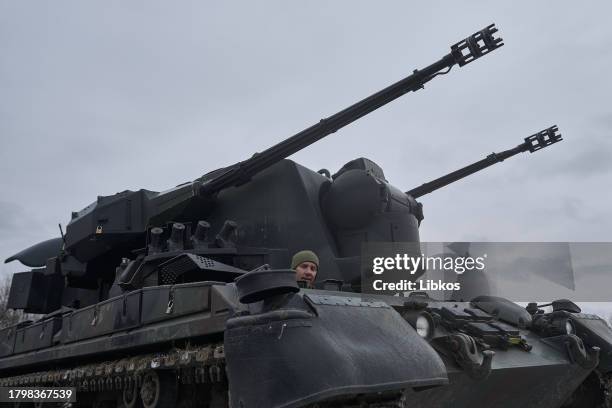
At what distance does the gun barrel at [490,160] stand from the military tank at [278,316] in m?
0.03

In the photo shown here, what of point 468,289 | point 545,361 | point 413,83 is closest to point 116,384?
point 545,361

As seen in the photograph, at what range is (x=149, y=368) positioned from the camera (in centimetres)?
510

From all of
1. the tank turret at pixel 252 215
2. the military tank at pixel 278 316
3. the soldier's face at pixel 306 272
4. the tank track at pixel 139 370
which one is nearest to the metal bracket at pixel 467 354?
the military tank at pixel 278 316

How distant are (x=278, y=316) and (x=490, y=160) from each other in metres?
7.30

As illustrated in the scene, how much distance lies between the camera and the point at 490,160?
10.2 metres

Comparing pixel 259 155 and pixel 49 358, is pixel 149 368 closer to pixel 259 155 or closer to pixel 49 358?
pixel 49 358

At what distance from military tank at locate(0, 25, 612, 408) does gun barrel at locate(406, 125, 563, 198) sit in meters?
0.03

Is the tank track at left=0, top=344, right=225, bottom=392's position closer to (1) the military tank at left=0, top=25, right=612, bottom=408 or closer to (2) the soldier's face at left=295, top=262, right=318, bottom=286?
(1) the military tank at left=0, top=25, right=612, bottom=408

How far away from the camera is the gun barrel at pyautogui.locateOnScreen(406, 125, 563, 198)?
9.90m

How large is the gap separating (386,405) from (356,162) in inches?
197

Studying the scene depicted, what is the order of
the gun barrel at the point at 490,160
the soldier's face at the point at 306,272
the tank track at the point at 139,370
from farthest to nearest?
the gun barrel at the point at 490,160 → the soldier's face at the point at 306,272 → the tank track at the point at 139,370

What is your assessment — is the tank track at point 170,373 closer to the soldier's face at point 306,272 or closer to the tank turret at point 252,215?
the tank turret at point 252,215

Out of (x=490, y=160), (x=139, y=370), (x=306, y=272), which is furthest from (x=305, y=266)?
(x=490, y=160)

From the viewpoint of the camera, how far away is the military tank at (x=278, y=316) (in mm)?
3854
